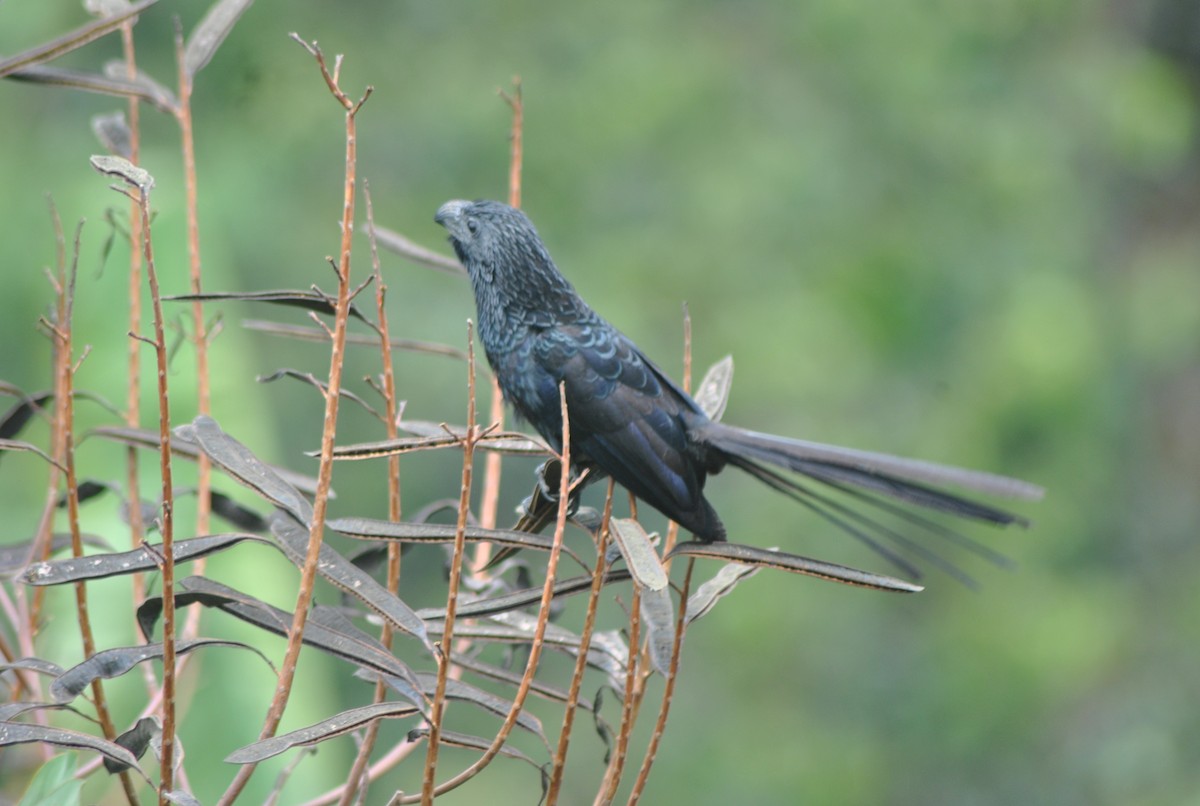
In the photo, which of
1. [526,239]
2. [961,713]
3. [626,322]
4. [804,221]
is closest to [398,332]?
[626,322]

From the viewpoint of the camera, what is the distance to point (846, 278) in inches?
270

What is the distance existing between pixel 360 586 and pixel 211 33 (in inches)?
29.3

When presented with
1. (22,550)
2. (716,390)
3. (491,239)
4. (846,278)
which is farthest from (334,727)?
(846,278)

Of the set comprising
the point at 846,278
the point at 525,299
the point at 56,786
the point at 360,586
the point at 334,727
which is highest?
the point at 846,278

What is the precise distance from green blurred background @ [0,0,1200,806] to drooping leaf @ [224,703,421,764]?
204 inches

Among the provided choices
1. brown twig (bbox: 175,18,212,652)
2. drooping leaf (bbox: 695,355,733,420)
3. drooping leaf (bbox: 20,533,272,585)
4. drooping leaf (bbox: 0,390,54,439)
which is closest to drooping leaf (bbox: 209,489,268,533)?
brown twig (bbox: 175,18,212,652)

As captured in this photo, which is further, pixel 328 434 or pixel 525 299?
pixel 525 299

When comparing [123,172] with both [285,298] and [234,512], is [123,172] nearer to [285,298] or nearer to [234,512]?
[285,298]

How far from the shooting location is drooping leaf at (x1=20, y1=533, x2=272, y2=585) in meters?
1.04

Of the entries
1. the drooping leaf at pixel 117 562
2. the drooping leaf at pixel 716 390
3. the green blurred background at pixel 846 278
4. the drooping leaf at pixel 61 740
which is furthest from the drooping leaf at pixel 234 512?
the green blurred background at pixel 846 278

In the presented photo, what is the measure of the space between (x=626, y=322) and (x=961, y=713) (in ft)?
8.49

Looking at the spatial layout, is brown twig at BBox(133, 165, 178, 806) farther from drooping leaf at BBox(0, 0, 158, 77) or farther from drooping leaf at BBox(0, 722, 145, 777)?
drooping leaf at BBox(0, 0, 158, 77)

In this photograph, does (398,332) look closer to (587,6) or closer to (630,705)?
(587,6)

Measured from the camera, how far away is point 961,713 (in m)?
6.68
